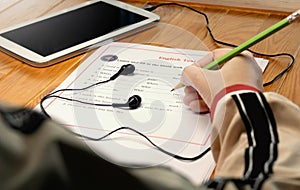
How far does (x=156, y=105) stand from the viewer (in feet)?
2.85

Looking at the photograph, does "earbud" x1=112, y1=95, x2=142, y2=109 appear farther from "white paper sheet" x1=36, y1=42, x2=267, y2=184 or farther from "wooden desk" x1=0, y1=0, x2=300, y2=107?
"wooden desk" x1=0, y1=0, x2=300, y2=107

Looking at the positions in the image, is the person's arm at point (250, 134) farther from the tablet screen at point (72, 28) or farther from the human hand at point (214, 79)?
the tablet screen at point (72, 28)

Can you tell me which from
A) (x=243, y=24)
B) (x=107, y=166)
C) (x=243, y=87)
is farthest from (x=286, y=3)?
(x=107, y=166)

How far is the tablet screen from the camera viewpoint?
3.40 feet

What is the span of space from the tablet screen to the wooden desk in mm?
46

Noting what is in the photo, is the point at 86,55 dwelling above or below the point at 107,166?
below

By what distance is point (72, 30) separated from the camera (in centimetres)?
108

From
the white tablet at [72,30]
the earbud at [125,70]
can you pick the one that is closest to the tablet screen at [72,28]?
the white tablet at [72,30]

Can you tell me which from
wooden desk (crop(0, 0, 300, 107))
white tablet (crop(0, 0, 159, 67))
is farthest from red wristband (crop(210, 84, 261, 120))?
white tablet (crop(0, 0, 159, 67))

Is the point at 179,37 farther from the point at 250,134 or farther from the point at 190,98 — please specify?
the point at 250,134

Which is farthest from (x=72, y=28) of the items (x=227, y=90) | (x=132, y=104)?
(x=227, y=90)

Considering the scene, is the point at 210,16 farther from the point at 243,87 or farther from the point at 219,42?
the point at 243,87

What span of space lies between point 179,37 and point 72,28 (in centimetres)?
22

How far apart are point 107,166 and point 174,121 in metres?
0.52
